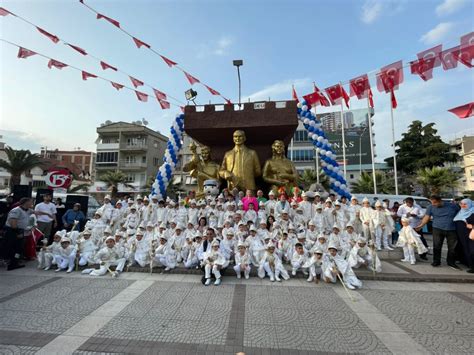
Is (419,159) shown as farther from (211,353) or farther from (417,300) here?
(211,353)

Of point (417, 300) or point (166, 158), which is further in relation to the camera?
point (166, 158)

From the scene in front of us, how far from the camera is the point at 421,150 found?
31.2 metres

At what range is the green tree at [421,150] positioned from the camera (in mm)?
29953

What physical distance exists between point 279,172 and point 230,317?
6.58 meters

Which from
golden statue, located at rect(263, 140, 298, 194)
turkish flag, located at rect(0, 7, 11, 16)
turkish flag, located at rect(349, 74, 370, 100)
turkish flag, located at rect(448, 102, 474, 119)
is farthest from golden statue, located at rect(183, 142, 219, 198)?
turkish flag, located at rect(448, 102, 474, 119)

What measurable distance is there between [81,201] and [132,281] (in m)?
6.82

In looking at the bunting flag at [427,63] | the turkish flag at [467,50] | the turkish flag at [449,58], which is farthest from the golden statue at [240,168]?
the turkish flag at [467,50]

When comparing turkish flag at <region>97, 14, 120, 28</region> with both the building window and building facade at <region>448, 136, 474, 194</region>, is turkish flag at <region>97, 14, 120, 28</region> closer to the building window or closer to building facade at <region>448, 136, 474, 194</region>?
the building window

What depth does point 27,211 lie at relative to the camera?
6.62 metres

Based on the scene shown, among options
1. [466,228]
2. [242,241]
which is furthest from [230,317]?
[466,228]

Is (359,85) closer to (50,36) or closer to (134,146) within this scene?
(50,36)

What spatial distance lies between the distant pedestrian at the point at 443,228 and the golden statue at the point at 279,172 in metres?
4.33

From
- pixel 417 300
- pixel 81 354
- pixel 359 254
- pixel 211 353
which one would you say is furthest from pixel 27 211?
pixel 417 300

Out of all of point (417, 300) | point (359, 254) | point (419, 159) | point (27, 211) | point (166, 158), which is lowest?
point (417, 300)
